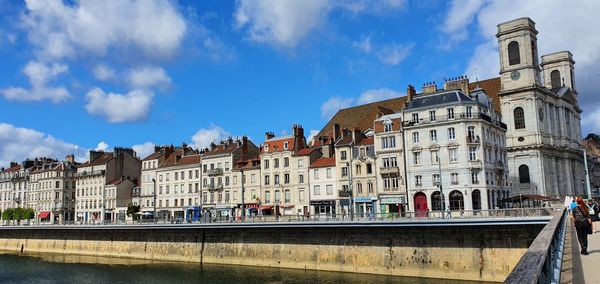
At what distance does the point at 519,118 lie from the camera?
64938 millimetres

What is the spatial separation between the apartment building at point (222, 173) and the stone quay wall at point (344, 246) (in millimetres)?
12644

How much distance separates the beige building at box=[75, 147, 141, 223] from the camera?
260 ft

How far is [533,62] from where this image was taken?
6438cm

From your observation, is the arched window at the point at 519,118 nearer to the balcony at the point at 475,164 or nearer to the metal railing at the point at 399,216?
the balcony at the point at 475,164

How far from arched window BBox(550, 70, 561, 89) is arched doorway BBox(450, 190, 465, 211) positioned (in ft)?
143

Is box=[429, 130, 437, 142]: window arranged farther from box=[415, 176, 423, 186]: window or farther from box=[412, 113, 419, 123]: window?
box=[415, 176, 423, 186]: window

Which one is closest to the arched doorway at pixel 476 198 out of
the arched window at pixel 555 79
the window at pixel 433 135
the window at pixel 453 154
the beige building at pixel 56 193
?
the window at pixel 453 154

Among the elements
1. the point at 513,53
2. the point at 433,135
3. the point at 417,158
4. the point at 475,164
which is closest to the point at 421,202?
the point at 417,158

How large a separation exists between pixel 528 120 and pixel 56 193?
73430 millimetres

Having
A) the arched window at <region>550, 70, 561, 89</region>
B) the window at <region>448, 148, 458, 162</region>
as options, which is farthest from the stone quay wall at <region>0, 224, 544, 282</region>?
the arched window at <region>550, 70, 561, 89</region>

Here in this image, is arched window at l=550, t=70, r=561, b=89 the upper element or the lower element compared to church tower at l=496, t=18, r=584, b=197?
upper

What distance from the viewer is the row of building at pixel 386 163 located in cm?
4750

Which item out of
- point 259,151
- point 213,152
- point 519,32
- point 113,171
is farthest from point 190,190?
point 519,32

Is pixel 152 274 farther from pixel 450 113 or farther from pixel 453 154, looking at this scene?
pixel 450 113
